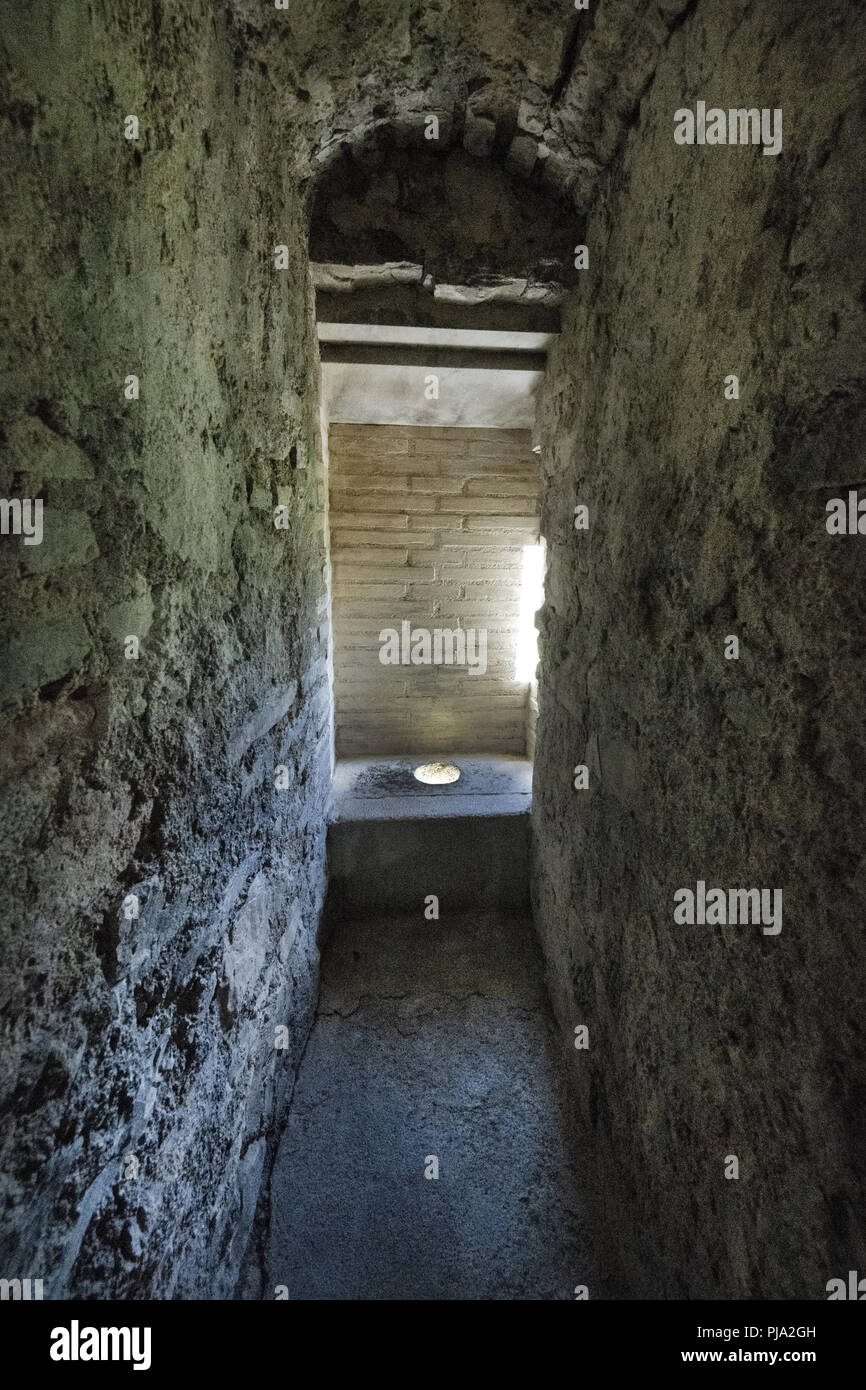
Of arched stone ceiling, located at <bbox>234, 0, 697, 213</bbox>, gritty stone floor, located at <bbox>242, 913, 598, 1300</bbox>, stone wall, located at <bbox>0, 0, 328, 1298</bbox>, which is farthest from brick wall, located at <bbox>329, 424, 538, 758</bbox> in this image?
stone wall, located at <bbox>0, 0, 328, 1298</bbox>

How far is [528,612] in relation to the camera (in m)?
3.79

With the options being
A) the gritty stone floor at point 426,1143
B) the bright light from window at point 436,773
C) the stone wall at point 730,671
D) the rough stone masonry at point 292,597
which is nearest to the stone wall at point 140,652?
the rough stone masonry at point 292,597

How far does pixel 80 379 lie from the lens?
880mm

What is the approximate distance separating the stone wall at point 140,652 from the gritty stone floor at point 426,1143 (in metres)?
0.29

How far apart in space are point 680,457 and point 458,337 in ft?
5.12

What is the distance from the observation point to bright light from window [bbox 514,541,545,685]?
3.71m

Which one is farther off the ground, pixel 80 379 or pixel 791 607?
pixel 80 379

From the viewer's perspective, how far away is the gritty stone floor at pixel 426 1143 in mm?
1729

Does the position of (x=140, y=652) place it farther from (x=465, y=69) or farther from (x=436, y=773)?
(x=436, y=773)

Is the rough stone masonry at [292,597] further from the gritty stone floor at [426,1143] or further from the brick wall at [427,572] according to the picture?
the brick wall at [427,572]

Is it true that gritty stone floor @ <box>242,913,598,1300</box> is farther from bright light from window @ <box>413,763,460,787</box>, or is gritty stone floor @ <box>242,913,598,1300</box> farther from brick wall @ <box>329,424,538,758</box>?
brick wall @ <box>329,424,538,758</box>
